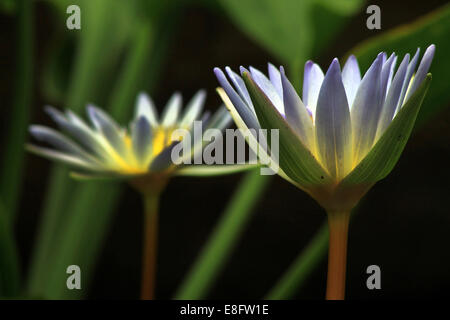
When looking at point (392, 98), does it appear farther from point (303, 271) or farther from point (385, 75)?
point (303, 271)

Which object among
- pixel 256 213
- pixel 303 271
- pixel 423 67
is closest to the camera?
pixel 423 67

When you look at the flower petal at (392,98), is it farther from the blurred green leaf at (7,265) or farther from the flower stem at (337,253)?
the blurred green leaf at (7,265)

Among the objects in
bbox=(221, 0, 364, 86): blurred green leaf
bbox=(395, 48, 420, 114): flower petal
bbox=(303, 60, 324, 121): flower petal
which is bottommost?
bbox=(395, 48, 420, 114): flower petal

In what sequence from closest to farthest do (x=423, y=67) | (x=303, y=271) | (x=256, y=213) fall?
(x=423, y=67) < (x=303, y=271) < (x=256, y=213)

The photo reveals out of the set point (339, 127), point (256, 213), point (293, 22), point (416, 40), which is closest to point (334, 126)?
point (339, 127)

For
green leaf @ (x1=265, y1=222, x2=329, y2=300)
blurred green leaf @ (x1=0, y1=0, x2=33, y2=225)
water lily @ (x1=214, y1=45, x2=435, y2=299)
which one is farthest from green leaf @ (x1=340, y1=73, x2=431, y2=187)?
blurred green leaf @ (x1=0, y1=0, x2=33, y2=225)

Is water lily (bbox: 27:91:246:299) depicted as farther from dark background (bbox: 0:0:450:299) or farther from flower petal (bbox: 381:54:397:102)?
dark background (bbox: 0:0:450:299)

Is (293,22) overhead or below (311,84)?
overhead

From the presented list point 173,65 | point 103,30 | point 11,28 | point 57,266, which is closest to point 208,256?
point 57,266
